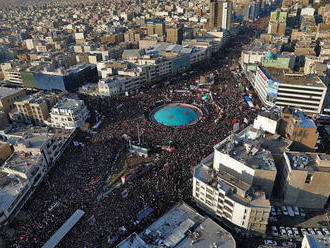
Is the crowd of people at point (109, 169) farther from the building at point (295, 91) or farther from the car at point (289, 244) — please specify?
the car at point (289, 244)

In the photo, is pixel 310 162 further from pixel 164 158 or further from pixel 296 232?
pixel 164 158

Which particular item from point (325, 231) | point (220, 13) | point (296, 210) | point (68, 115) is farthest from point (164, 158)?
point (220, 13)

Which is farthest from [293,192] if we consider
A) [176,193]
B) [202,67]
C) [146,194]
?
[202,67]

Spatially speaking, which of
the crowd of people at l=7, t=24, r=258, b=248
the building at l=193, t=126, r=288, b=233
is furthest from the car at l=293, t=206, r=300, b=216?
the crowd of people at l=7, t=24, r=258, b=248

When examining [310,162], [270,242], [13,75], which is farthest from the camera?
[13,75]

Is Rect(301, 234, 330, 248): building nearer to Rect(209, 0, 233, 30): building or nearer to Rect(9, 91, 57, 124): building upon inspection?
Rect(9, 91, 57, 124): building
